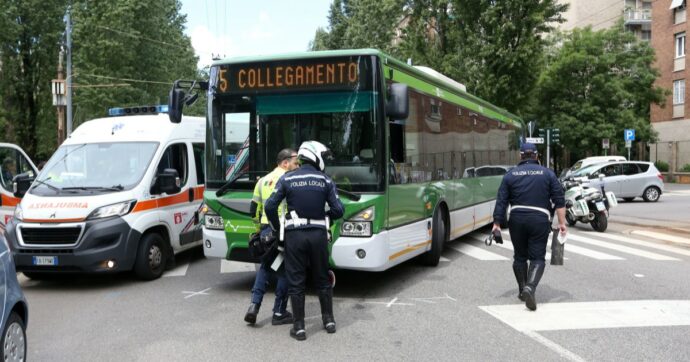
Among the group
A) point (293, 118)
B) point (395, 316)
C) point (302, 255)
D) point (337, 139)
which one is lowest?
point (395, 316)

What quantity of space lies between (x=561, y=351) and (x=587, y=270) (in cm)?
432

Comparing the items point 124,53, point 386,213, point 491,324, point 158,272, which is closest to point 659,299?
point 491,324

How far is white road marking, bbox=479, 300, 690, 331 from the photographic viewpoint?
233 inches

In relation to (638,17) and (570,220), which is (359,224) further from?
(638,17)

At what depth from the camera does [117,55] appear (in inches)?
1197

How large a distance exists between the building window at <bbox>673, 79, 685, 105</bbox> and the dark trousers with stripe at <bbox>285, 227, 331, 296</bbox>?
44171 mm

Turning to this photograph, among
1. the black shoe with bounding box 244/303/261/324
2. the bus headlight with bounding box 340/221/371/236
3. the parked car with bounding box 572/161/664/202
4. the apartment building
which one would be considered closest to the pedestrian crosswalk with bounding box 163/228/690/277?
the bus headlight with bounding box 340/221/371/236

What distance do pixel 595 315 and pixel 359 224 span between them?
8.76ft

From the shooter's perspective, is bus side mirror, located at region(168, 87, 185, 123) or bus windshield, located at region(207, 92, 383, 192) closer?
bus windshield, located at region(207, 92, 383, 192)

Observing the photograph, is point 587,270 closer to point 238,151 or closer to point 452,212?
point 452,212

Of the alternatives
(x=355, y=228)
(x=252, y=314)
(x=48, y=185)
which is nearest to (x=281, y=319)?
(x=252, y=314)

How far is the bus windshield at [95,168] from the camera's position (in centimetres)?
834

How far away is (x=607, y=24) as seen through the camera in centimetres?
5612

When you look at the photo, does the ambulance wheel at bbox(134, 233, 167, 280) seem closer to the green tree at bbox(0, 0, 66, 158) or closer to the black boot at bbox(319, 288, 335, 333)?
the black boot at bbox(319, 288, 335, 333)
